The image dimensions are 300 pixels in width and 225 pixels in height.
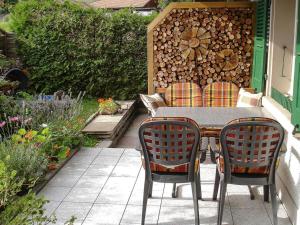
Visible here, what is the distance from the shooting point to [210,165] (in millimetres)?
5242

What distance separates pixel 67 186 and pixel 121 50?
17.2 feet

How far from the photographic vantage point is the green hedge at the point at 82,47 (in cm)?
925

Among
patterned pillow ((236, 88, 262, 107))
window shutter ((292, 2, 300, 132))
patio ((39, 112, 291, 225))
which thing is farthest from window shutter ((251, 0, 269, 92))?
→ window shutter ((292, 2, 300, 132))

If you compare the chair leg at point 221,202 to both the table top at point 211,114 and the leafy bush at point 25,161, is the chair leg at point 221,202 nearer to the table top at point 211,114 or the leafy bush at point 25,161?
the table top at point 211,114

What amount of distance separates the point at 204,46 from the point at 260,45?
4.53ft

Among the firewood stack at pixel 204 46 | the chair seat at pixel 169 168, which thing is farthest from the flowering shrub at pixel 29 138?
the firewood stack at pixel 204 46

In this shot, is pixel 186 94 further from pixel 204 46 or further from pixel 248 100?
pixel 204 46

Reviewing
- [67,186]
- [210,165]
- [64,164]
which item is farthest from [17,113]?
[210,165]

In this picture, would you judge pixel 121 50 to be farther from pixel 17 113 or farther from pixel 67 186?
pixel 67 186

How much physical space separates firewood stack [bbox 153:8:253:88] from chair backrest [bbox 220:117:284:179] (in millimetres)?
4412

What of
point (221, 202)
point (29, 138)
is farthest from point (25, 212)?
point (29, 138)

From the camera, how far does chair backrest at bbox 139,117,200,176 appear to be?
3363 mm

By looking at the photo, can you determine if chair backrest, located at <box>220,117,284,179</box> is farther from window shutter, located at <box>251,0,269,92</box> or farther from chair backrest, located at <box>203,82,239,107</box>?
window shutter, located at <box>251,0,269,92</box>

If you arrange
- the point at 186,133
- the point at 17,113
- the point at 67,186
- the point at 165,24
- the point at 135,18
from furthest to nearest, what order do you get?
the point at 135,18 → the point at 165,24 → the point at 17,113 → the point at 67,186 → the point at 186,133
